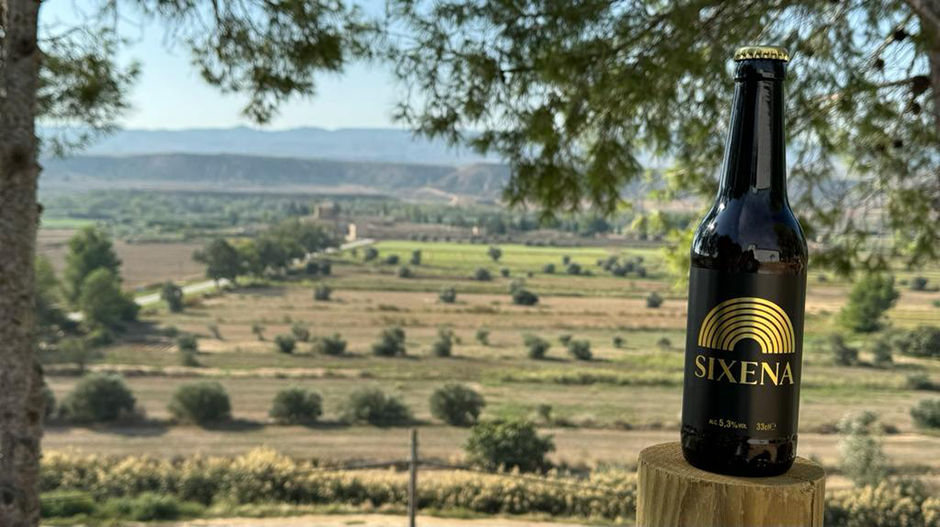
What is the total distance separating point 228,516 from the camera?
948 cm

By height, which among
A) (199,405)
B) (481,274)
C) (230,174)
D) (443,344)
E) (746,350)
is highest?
(230,174)

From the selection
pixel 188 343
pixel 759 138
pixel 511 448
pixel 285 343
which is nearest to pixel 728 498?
pixel 759 138

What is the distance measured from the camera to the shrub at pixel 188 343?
72.6 feet

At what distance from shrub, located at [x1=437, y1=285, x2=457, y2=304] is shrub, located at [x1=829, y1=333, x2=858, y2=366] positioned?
35.5ft

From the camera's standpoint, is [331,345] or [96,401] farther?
[331,345]

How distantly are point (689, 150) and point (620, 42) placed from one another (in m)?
0.65

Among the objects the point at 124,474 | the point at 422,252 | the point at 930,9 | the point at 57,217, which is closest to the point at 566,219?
the point at 930,9

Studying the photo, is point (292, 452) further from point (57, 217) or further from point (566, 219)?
point (57, 217)

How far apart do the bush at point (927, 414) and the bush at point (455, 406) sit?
9.81 m

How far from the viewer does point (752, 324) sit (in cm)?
59

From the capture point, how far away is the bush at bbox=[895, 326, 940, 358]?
1972cm

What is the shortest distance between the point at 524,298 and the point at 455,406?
242 inches

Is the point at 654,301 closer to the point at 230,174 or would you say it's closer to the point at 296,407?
the point at 296,407

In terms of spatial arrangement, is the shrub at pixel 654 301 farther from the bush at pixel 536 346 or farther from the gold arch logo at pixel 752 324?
the gold arch logo at pixel 752 324
